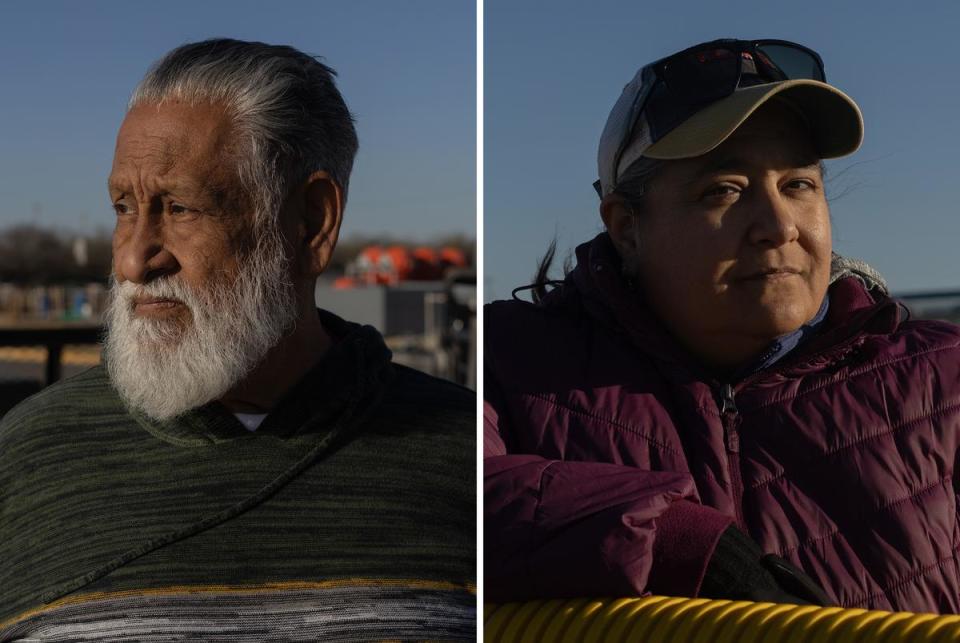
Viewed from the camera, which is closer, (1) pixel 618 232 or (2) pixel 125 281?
(2) pixel 125 281

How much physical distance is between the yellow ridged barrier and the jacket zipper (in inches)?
11.2

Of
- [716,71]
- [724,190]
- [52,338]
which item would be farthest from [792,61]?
[52,338]

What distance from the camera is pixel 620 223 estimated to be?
2.37 m

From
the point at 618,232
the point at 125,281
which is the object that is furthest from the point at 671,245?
the point at 125,281

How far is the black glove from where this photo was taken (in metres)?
1.88

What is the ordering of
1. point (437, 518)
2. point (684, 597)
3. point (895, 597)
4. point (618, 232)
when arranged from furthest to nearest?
point (618, 232) < point (437, 518) < point (895, 597) < point (684, 597)

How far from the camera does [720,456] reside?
82.0 inches

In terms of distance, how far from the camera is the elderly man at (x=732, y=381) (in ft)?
6.39

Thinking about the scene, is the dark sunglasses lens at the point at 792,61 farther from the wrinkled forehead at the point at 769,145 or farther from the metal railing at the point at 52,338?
the metal railing at the point at 52,338

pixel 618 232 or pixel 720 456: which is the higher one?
pixel 618 232

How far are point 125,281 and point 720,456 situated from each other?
43.1 inches

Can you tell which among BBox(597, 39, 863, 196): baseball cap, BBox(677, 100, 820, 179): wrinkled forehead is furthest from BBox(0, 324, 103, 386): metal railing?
BBox(677, 100, 820, 179): wrinkled forehead

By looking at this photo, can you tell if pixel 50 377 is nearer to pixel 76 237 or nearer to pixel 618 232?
pixel 76 237

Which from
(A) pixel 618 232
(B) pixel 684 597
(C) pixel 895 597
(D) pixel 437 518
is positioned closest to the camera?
(B) pixel 684 597
